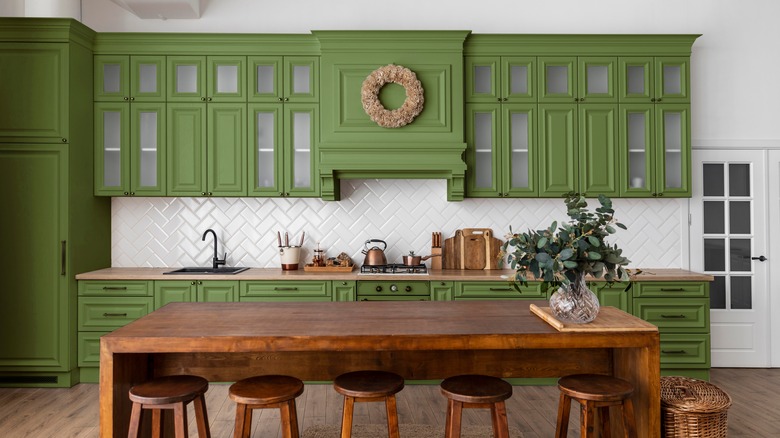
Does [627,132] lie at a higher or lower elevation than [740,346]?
higher

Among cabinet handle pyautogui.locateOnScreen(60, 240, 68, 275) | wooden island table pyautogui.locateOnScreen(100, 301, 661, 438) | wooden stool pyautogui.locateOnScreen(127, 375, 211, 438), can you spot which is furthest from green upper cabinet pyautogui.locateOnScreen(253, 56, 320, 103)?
wooden stool pyautogui.locateOnScreen(127, 375, 211, 438)

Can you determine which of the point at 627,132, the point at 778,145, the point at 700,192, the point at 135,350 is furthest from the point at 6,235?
the point at 778,145

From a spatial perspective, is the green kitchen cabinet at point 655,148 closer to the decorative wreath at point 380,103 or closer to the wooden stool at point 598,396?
the decorative wreath at point 380,103

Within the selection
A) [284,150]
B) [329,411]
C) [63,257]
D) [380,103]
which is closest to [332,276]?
[329,411]

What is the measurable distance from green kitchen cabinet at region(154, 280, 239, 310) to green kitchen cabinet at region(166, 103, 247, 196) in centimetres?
78

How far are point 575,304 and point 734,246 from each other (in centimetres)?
347

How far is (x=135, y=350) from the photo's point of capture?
2217 millimetres

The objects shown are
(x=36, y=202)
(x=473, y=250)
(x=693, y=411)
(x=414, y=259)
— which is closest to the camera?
(x=693, y=411)

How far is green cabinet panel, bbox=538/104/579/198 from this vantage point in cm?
467

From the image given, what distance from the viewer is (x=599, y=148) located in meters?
4.68

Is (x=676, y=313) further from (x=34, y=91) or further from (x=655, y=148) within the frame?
(x=34, y=91)

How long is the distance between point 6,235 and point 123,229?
0.91m

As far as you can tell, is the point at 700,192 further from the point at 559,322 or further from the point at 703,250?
the point at 559,322

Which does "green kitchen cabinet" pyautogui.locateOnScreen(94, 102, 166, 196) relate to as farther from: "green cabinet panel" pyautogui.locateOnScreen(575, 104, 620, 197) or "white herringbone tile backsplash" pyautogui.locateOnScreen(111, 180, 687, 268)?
"green cabinet panel" pyautogui.locateOnScreen(575, 104, 620, 197)
